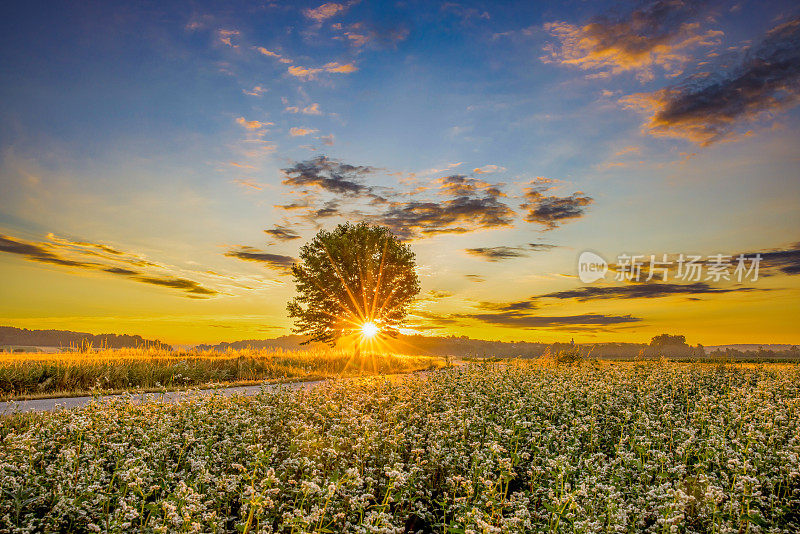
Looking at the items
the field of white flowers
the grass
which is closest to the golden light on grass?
the grass

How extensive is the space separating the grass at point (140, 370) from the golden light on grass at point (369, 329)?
12742 mm

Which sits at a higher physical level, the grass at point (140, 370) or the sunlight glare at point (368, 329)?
the sunlight glare at point (368, 329)

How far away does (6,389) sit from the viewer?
56.3 feet

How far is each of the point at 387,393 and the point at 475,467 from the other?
569 centimetres

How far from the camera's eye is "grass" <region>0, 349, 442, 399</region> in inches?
689

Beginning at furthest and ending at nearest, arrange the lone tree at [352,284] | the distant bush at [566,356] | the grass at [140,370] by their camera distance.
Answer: the lone tree at [352,284], the distant bush at [566,356], the grass at [140,370]

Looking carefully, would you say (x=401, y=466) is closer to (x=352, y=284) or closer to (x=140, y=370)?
(x=140, y=370)

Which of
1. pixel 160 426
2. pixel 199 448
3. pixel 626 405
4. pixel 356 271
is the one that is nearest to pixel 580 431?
pixel 626 405

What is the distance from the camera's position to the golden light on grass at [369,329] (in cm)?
4250

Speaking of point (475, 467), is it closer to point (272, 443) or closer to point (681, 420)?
point (272, 443)

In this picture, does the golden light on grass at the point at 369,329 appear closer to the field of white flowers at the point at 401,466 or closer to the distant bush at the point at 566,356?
the distant bush at the point at 566,356

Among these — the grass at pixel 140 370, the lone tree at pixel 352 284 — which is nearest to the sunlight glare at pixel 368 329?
the lone tree at pixel 352 284

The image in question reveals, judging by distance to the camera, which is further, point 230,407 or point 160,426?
point 230,407

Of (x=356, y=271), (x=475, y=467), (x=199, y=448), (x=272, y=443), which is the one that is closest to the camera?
(x=475, y=467)
